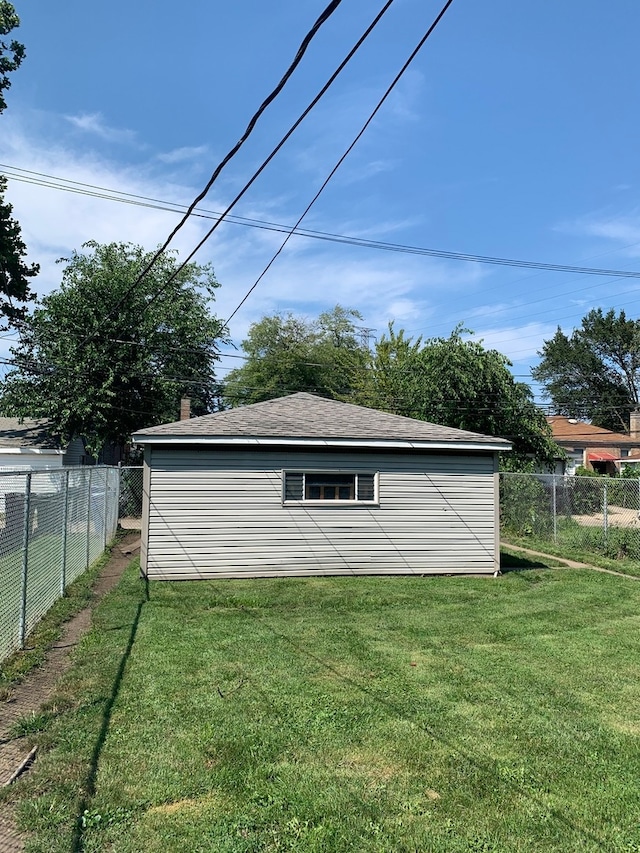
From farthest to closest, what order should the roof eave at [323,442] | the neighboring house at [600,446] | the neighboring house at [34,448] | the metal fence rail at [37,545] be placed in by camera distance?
the neighboring house at [600,446]
the neighboring house at [34,448]
the roof eave at [323,442]
the metal fence rail at [37,545]

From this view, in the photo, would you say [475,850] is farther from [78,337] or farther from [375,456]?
[78,337]

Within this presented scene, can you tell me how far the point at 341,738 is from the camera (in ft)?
13.1

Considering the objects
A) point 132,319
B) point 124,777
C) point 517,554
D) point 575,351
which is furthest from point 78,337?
point 575,351

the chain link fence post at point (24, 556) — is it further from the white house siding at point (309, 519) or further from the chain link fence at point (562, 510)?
the chain link fence at point (562, 510)

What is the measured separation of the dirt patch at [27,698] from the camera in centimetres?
298

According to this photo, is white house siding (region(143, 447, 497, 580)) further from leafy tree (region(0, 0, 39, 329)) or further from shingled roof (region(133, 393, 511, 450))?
leafy tree (region(0, 0, 39, 329))

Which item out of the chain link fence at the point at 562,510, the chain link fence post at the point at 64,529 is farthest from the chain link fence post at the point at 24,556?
the chain link fence at the point at 562,510

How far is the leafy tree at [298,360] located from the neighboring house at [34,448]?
1357 centimetres

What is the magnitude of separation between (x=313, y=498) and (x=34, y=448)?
1481 centimetres

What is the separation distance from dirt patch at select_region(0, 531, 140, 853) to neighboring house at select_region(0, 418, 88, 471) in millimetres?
14497

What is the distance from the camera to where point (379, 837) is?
2.90 m

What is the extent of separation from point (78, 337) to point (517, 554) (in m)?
17.2

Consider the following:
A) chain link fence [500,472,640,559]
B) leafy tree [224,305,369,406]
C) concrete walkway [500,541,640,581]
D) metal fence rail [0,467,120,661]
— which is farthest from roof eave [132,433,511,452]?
leafy tree [224,305,369,406]

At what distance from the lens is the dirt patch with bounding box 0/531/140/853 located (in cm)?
298
